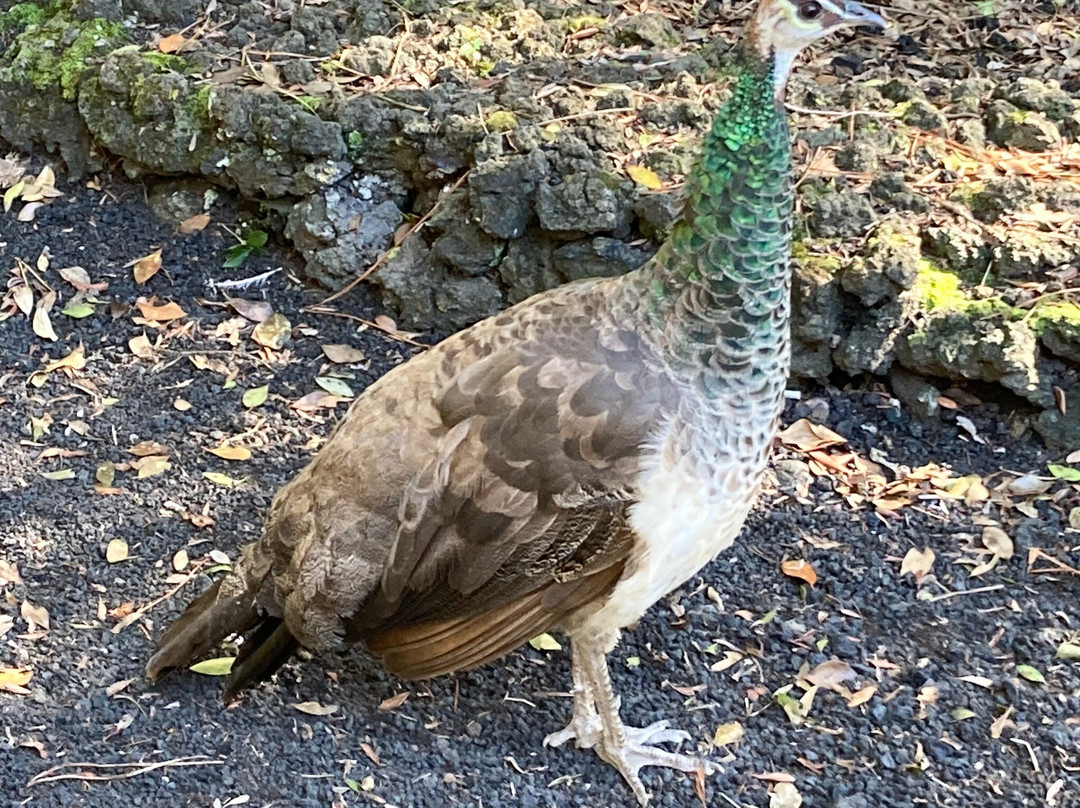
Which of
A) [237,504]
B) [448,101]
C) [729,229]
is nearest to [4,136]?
[448,101]

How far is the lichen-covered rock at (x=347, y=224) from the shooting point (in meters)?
4.65

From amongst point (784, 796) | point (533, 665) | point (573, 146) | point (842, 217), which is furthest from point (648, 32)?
point (784, 796)

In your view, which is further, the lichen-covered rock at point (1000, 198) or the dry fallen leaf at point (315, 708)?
the lichen-covered rock at point (1000, 198)

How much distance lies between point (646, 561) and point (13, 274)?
3171mm

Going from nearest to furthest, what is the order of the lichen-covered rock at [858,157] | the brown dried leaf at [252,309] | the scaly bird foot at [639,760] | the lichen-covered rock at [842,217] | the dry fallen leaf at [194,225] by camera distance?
1. the scaly bird foot at [639,760]
2. the lichen-covered rock at [842,217]
3. the lichen-covered rock at [858,157]
4. the brown dried leaf at [252,309]
5. the dry fallen leaf at [194,225]

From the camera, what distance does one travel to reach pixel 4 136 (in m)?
5.27

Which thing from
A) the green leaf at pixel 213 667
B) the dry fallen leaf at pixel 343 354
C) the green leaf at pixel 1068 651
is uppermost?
the dry fallen leaf at pixel 343 354

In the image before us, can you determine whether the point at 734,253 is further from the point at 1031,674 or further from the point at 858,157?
the point at 858,157

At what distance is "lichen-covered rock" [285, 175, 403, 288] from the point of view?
4652 mm

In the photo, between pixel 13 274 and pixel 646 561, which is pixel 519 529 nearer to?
pixel 646 561

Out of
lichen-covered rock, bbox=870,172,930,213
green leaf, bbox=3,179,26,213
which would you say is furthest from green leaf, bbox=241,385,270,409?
lichen-covered rock, bbox=870,172,930,213

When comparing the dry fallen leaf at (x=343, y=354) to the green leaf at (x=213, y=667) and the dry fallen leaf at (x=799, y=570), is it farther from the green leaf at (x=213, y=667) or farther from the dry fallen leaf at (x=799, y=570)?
the dry fallen leaf at (x=799, y=570)

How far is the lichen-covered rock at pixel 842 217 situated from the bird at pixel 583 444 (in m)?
1.45

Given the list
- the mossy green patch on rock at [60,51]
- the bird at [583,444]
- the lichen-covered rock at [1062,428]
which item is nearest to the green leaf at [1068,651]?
the lichen-covered rock at [1062,428]
